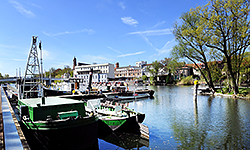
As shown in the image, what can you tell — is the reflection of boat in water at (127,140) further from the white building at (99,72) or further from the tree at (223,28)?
the white building at (99,72)

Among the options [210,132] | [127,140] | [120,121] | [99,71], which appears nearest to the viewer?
[127,140]

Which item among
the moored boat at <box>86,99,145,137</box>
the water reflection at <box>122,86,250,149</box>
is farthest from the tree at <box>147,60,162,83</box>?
the moored boat at <box>86,99,145,137</box>

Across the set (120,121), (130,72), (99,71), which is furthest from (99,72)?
(120,121)

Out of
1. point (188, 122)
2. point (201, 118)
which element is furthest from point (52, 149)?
point (201, 118)

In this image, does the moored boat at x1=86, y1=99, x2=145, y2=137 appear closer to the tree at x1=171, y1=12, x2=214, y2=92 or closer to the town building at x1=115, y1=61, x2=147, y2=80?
the tree at x1=171, y1=12, x2=214, y2=92

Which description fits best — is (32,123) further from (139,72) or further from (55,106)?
(139,72)

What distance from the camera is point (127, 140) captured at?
13047mm

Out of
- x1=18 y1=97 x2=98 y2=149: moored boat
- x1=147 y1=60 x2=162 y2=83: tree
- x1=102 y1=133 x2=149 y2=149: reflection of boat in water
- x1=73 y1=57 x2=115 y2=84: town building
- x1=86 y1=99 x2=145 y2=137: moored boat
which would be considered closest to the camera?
x1=18 y1=97 x2=98 y2=149: moored boat

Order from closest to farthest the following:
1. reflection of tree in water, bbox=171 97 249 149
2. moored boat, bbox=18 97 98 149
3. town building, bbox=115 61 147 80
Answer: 1. moored boat, bbox=18 97 98 149
2. reflection of tree in water, bbox=171 97 249 149
3. town building, bbox=115 61 147 80

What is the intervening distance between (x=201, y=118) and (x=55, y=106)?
51.6 feet

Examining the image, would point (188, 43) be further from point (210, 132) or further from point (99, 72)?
point (99, 72)

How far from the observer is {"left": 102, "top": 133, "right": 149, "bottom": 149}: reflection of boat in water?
12.3m

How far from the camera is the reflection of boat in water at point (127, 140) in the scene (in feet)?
40.2

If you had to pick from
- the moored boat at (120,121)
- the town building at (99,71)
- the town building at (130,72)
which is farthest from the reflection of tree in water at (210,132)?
the town building at (130,72)
